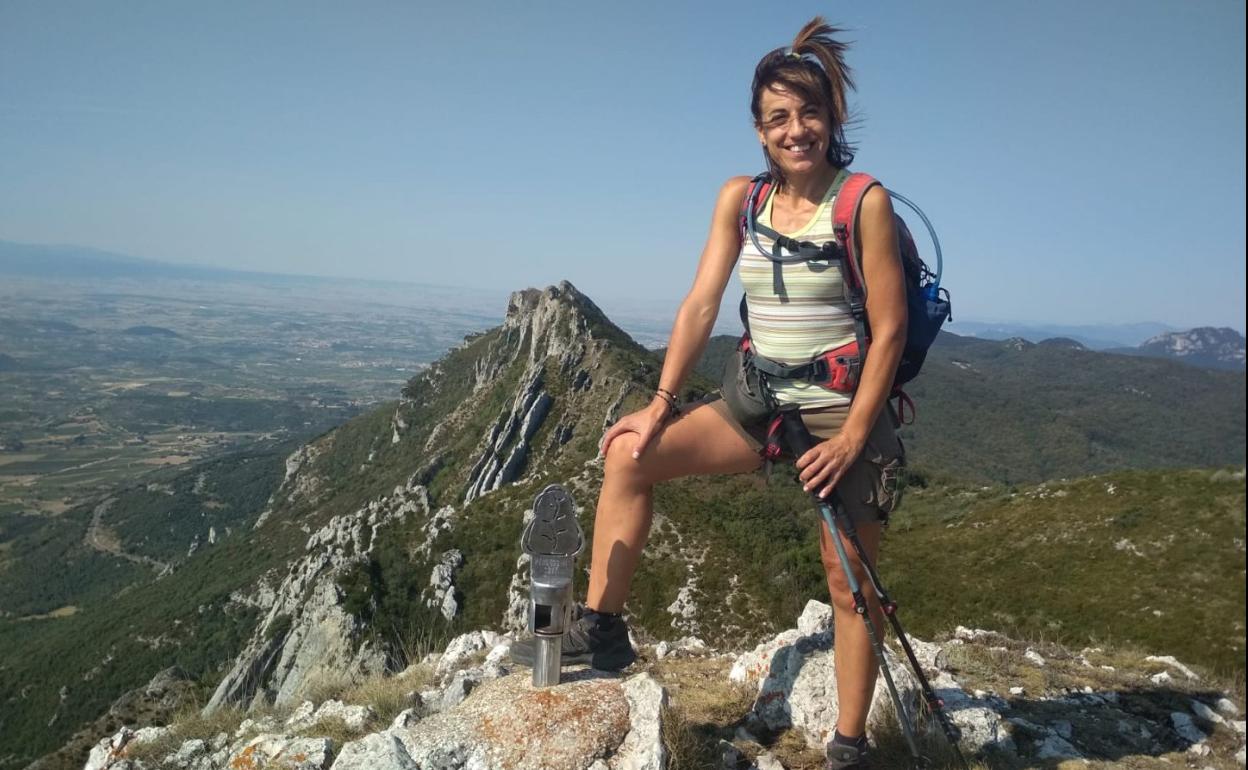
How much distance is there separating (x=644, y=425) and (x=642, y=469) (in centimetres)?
25

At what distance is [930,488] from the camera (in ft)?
156

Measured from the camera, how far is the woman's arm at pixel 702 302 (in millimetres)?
3838

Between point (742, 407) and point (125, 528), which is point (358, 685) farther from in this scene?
point (125, 528)

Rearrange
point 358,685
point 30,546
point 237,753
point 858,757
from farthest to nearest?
point 30,546
point 358,685
point 237,753
point 858,757

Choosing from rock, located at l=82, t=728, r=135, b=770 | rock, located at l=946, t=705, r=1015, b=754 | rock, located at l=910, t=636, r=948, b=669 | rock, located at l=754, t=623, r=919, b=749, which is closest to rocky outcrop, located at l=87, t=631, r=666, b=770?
rock, located at l=754, t=623, r=919, b=749

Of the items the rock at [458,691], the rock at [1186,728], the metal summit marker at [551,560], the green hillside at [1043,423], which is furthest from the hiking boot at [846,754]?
the green hillside at [1043,423]

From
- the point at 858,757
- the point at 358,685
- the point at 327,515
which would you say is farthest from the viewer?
the point at 327,515

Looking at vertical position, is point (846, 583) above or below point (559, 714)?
above

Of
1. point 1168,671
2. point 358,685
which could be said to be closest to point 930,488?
point 1168,671

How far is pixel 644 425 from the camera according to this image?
3.77 metres

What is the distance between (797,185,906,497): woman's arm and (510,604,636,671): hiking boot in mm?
1612

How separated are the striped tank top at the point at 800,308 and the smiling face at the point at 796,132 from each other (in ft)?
0.59

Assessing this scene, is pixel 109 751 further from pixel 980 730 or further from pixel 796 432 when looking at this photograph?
pixel 980 730

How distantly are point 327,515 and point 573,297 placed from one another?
36.7 meters
